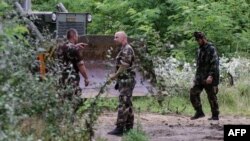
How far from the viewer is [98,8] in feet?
84.8

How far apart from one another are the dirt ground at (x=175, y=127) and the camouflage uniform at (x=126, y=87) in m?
0.36

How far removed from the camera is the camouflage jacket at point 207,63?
43.1ft

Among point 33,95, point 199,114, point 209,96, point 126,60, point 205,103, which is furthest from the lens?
point 205,103

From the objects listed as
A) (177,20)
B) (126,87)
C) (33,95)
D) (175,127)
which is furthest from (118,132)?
(177,20)

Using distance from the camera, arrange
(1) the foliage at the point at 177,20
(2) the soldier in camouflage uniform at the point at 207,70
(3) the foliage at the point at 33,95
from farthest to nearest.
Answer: (1) the foliage at the point at 177,20, (2) the soldier in camouflage uniform at the point at 207,70, (3) the foliage at the point at 33,95

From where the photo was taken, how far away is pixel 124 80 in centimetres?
1088

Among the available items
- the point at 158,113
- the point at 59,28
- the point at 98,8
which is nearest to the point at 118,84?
the point at 158,113

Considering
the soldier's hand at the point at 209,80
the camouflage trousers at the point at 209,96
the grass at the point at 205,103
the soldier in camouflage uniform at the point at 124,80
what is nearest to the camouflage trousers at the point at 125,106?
the soldier in camouflage uniform at the point at 124,80

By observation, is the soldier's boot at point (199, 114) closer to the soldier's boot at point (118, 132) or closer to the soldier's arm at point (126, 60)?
the soldier's boot at point (118, 132)

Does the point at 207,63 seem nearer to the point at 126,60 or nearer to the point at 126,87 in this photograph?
the point at 126,87

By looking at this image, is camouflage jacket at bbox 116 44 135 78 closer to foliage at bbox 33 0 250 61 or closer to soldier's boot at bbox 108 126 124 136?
soldier's boot at bbox 108 126 124 136

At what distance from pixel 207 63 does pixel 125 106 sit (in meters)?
2.38

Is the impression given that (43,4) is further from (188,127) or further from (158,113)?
(188,127)

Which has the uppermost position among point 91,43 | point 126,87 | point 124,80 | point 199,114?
point 91,43
